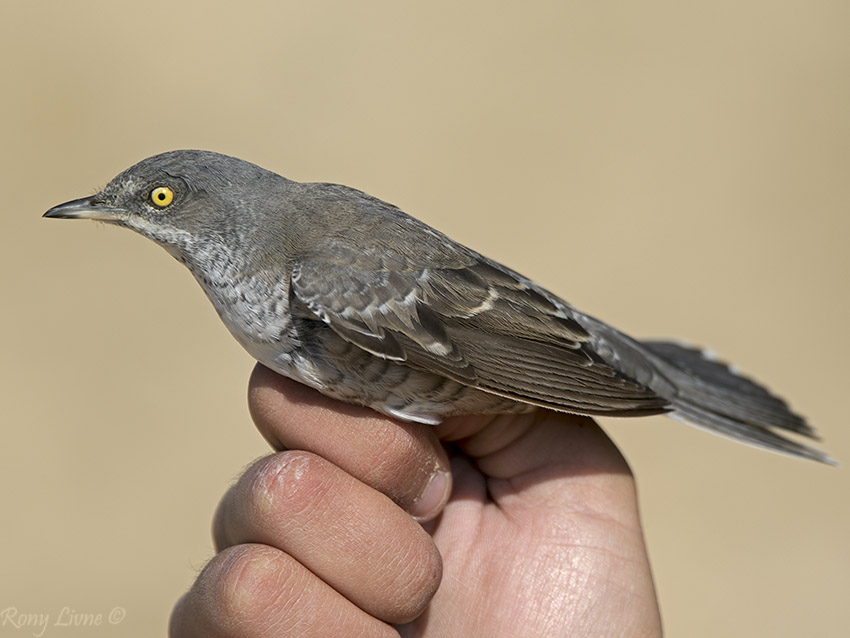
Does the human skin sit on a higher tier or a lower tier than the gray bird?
lower

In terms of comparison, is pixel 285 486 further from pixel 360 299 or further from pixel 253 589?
pixel 360 299

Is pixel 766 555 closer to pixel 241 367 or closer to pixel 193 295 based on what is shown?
pixel 241 367

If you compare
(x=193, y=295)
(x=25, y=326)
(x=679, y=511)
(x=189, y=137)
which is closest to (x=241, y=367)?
(x=193, y=295)

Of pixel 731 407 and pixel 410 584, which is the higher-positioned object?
pixel 731 407

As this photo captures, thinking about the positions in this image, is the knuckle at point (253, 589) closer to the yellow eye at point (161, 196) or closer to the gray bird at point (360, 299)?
the gray bird at point (360, 299)

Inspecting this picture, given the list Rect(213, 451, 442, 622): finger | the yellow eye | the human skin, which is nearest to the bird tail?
the human skin

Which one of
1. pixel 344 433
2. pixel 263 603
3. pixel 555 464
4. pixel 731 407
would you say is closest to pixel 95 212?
pixel 344 433

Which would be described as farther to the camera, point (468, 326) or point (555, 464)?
point (555, 464)

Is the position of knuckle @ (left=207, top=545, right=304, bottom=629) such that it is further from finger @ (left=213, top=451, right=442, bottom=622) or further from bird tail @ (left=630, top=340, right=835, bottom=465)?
bird tail @ (left=630, top=340, right=835, bottom=465)
